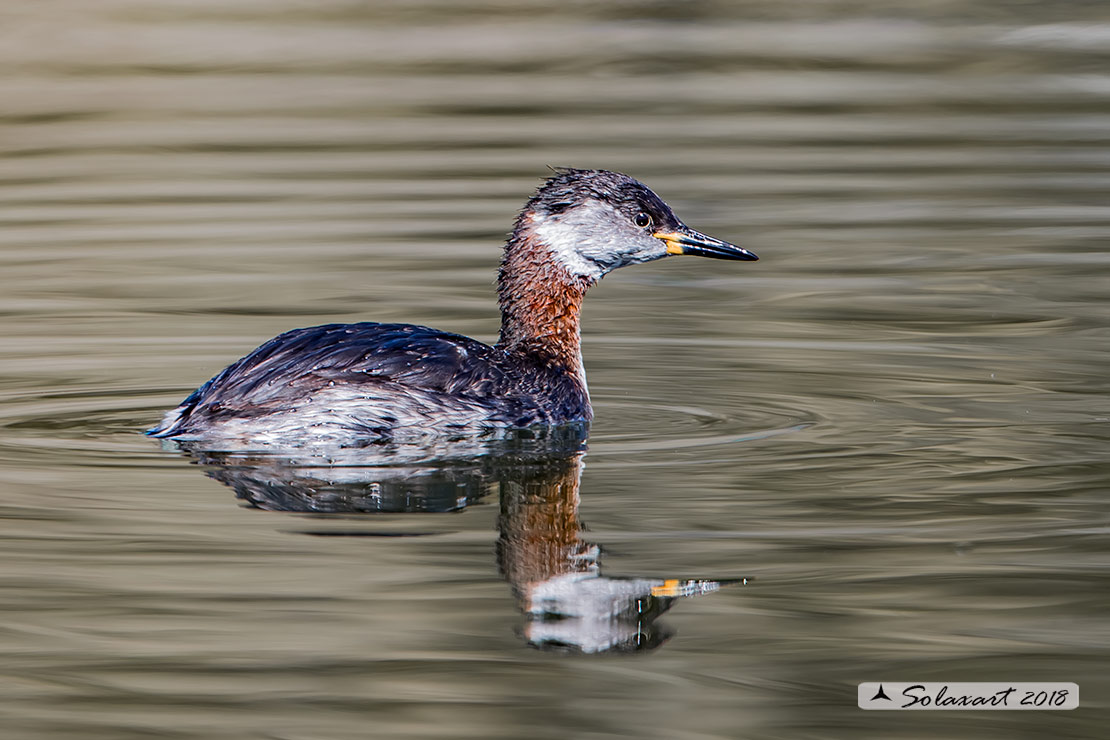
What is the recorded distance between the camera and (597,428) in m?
7.44

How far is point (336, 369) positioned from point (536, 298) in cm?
126

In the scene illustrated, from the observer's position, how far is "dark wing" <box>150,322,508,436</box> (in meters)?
6.93

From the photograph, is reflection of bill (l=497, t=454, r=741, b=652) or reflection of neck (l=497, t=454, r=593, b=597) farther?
reflection of neck (l=497, t=454, r=593, b=597)

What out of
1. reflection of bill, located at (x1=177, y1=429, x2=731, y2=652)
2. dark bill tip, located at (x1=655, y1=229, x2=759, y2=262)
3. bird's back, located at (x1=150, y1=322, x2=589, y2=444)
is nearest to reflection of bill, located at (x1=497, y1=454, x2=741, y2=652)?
reflection of bill, located at (x1=177, y1=429, x2=731, y2=652)

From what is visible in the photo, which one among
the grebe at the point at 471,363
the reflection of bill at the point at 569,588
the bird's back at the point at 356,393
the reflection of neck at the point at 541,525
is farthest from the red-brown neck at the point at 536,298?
the reflection of bill at the point at 569,588

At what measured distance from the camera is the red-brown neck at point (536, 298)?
7965 millimetres

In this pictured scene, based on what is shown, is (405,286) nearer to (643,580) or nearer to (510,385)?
(510,385)

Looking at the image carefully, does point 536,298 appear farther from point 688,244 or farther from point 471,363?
point 471,363

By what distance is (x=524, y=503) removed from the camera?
6363mm

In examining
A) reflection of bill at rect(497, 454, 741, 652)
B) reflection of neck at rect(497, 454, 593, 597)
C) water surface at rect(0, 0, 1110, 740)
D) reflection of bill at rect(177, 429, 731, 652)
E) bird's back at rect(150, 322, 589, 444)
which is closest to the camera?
water surface at rect(0, 0, 1110, 740)

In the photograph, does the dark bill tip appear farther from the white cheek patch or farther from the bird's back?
the bird's back

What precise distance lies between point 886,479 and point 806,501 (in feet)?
1.33

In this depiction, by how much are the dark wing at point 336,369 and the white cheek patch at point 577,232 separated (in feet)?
2.69

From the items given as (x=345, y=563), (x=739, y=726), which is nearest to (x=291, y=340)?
(x=345, y=563)
